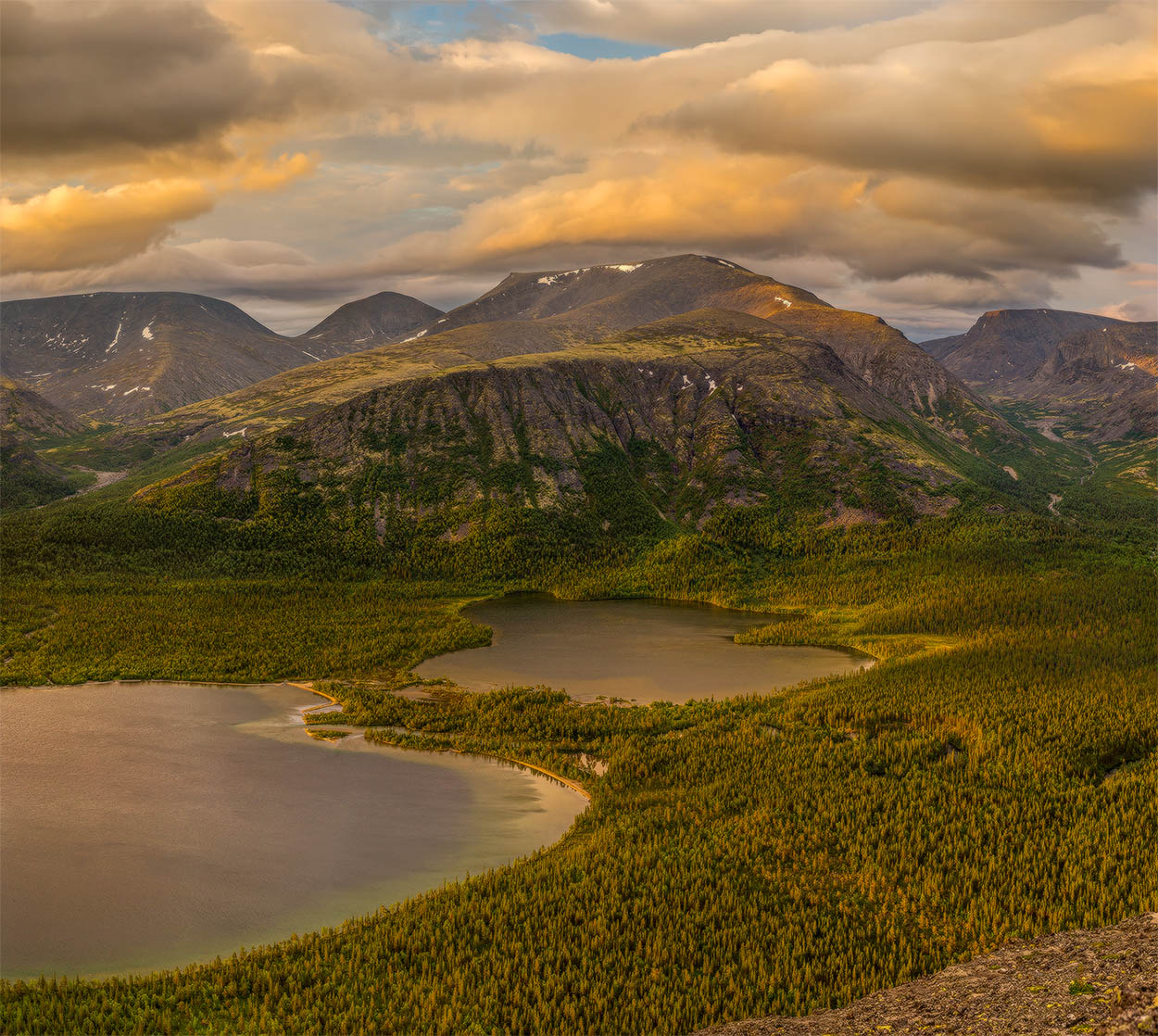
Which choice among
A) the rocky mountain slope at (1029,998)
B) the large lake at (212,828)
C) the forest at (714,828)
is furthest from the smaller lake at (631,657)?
the rocky mountain slope at (1029,998)

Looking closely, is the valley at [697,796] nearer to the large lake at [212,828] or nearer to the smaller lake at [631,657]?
the smaller lake at [631,657]

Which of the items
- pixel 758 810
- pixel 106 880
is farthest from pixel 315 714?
pixel 758 810

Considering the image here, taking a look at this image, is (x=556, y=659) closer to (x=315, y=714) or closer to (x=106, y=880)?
(x=315, y=714)

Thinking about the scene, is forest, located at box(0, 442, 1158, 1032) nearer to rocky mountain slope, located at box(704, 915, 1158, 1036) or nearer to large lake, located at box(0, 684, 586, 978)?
rocky mountain slope, located at box(704, 915, 1158, 1036)

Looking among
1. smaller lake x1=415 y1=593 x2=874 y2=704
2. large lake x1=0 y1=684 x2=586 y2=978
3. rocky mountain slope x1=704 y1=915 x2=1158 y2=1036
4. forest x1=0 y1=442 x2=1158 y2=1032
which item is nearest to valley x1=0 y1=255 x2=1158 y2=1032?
forest x1=0 y1=442 x2=1158 y2=1032

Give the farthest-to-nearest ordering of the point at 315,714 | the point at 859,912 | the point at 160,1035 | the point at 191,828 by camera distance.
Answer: the point at 315,714
the point at 191,828
the point at 859,912
the point at 160,1035

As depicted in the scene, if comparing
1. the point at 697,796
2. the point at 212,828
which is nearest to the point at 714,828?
the point at 697,796
